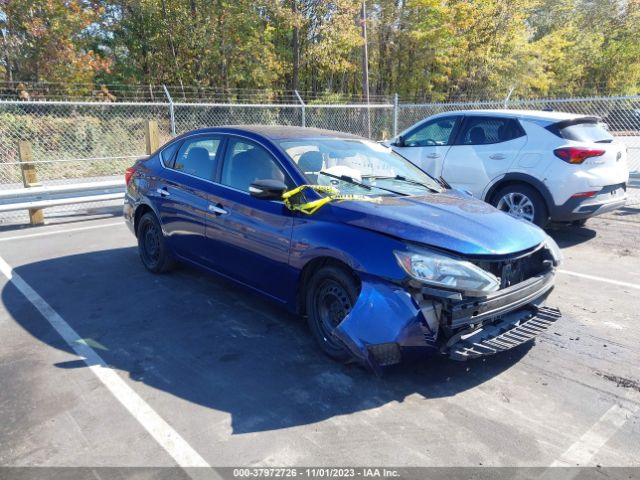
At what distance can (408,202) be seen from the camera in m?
3.90

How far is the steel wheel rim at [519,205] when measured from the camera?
6.91 metres

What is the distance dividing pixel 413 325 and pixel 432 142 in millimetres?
5485

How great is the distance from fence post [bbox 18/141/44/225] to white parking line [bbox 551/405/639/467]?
334 inches

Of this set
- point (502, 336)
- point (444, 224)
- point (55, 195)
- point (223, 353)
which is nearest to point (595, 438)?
point (502, 336)

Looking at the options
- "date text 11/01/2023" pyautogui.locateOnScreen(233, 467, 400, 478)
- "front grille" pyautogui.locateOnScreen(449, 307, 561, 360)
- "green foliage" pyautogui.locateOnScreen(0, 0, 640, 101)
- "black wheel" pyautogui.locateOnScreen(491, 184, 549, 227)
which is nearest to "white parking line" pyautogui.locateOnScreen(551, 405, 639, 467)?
"front grille" pyautogui.locateOnScreen(449, 307, 561, 360)

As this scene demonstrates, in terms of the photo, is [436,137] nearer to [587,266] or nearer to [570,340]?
[587,266]

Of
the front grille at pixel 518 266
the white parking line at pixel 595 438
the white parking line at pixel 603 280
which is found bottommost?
the white parking line at pixel 603 280

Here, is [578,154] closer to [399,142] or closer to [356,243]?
[399,142]

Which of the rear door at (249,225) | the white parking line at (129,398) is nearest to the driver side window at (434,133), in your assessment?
the rear door at (249,225)

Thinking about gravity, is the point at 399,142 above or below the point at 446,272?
above

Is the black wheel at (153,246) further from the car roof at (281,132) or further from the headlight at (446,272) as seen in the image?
the headlight at (446,272)

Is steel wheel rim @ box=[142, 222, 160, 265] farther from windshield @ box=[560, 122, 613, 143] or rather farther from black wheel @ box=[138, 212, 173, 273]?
windshield @ box=[560, 122, 613, 143]

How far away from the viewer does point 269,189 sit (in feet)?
12.6

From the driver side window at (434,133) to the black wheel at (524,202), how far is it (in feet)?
3.99
